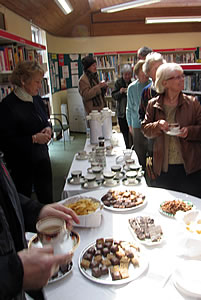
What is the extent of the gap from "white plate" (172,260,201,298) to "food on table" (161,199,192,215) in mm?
393

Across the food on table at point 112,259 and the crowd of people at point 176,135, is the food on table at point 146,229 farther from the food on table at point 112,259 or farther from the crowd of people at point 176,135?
the crowd of people at point 176,135

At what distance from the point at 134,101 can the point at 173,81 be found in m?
1.30

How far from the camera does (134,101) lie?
326 cm

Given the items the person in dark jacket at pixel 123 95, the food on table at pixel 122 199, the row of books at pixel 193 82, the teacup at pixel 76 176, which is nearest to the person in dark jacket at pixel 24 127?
the teacup at pixel 76 176

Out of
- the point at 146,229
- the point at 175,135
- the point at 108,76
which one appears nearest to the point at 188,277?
the point at 146,229

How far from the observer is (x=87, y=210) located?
131 centimetres

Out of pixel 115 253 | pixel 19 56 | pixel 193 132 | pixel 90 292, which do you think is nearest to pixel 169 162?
pixel 193 132

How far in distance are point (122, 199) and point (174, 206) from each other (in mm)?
306

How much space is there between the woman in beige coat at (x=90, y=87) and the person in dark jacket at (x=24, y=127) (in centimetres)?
122

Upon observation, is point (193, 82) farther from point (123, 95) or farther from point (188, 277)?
point (188, 277)

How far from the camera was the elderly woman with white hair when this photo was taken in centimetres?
198

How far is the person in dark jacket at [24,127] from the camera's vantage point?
2.17 metres

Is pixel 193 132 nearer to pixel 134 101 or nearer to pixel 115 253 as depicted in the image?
pixel 115 253

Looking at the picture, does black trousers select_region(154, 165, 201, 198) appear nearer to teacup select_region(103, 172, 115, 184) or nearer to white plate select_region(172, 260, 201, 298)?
teacup select_region(103, 172, 115, 184)
